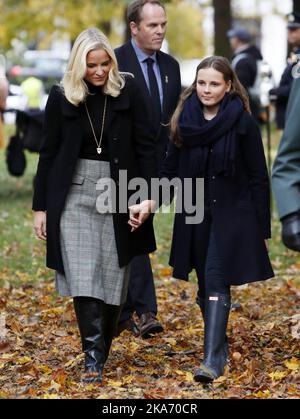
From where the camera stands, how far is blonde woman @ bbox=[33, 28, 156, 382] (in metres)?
7.12

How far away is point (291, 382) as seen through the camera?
7023 millimetres

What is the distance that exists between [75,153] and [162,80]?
6.38ft

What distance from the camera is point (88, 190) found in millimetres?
7168

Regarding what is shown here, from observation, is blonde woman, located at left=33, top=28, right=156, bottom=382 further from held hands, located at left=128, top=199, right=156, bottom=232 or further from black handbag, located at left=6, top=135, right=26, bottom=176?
black handbag, located at left=6, top=135, right=26, bottom=176

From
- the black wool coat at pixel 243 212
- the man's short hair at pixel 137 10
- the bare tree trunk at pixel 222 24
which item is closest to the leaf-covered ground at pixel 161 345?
the black wool coat at pixel 243 212

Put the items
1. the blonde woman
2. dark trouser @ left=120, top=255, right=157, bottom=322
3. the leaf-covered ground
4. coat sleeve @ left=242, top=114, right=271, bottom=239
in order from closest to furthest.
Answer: the leaf-covered ground
the blonde woman
coat sleeve @ left=242, top=114, right=271, bottom=239
dark trouser @ left=120, top=255, right=157, bottom=322

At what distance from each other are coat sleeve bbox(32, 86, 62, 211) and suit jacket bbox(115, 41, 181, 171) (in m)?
1.60

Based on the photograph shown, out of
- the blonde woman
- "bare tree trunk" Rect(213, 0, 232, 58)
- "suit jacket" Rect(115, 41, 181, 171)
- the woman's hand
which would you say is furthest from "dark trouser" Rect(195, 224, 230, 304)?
"bare tree trunk" Rect(213, 0, 232, 58)

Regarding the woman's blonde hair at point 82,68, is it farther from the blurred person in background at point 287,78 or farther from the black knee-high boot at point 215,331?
the blurred person in background at point 287,78

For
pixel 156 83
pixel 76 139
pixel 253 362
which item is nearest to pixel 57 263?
pixel 76 139

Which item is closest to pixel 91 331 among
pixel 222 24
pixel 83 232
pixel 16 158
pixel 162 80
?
pixel 83 232

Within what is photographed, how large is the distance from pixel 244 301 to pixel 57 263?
3.49 m

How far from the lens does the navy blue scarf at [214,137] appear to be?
7164 millimetres

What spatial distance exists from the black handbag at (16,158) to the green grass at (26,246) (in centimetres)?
56
